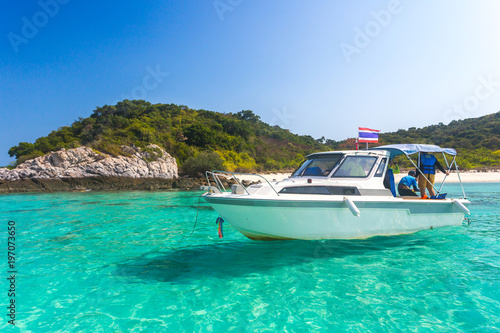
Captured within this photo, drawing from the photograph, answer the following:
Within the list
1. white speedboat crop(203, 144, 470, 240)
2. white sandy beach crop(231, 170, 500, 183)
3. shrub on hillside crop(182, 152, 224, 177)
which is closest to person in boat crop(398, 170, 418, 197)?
white speedboat crop(203, 144, 470, 240)

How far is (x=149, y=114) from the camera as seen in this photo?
48.7m

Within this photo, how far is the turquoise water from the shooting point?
388 cm

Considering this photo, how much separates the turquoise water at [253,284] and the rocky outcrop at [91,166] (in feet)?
75.6

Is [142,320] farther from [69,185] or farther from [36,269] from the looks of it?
[69,185]

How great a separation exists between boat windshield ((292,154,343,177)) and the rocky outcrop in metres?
26.6

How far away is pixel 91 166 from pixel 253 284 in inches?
1196

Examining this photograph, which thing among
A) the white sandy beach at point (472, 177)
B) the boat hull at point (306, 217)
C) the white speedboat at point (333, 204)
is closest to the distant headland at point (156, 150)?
the white sandy beach at point (472, 177)

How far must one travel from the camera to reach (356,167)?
7516 mm

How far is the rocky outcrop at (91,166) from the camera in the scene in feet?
95.5

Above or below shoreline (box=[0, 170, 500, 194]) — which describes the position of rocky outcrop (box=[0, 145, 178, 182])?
above

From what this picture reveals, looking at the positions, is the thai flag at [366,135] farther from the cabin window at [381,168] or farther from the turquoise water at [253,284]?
the turquoise water at [253,284]

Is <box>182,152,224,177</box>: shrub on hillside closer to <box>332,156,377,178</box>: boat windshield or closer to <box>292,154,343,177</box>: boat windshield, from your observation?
<box>292,154,343,177</box>: boat windshield

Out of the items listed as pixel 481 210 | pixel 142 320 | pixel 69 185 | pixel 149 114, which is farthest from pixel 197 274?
pixel 149 114

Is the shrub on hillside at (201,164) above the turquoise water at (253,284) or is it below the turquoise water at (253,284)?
above
